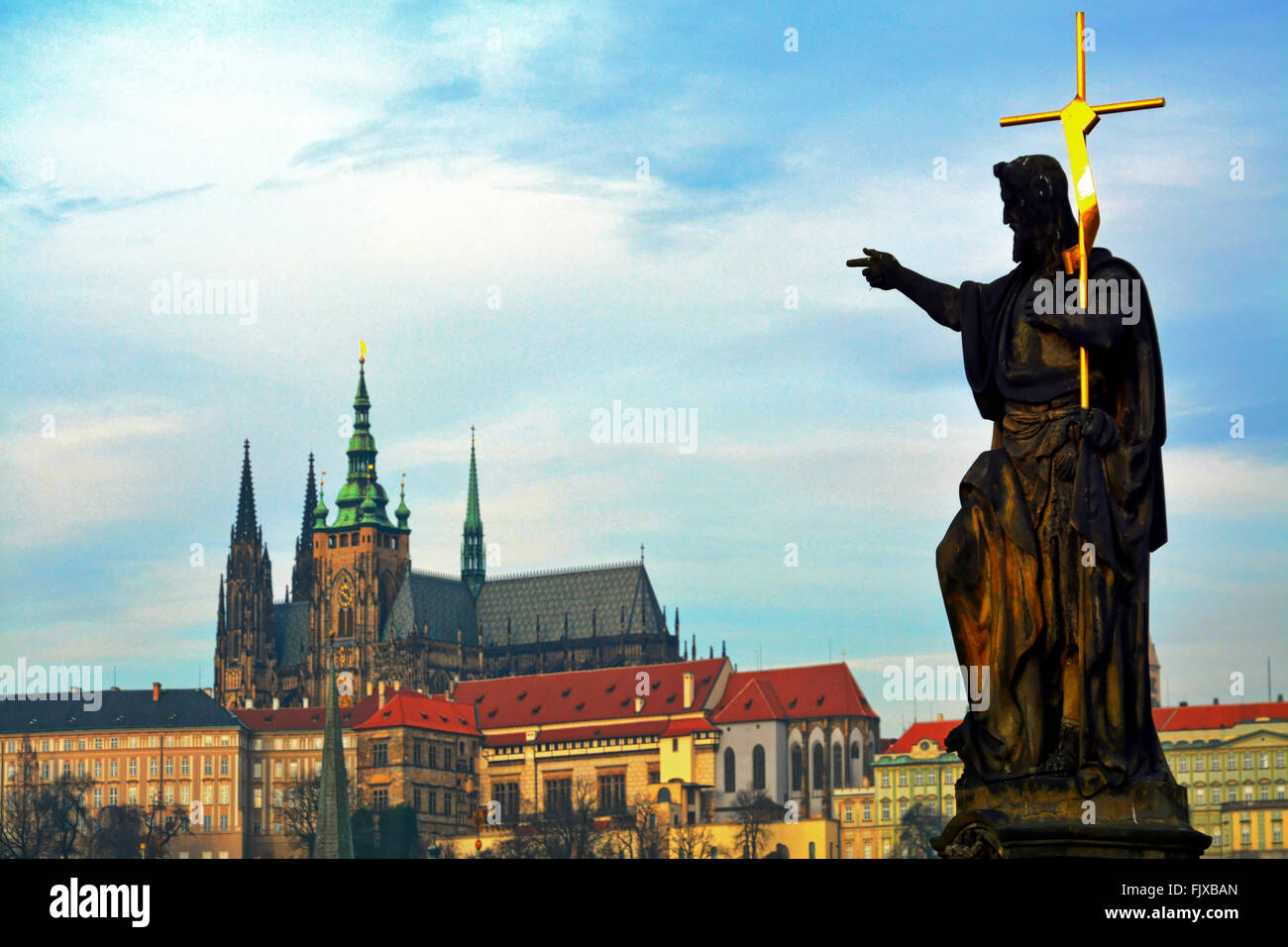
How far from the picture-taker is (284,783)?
14625 centimetres

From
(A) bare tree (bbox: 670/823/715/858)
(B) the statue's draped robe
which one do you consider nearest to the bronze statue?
(B) the statue's draped robe

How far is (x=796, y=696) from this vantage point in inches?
5630

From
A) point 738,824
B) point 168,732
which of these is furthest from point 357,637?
point 738,824

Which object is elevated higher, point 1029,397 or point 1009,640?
point 1029,397

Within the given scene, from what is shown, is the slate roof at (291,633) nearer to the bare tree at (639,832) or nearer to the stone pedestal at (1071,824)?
the bare tree at (639,832)

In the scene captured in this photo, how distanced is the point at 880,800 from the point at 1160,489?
429 feet

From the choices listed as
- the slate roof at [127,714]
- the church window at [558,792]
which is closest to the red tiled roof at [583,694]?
the church window at [558,792]

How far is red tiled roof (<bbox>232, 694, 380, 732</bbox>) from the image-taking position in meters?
150

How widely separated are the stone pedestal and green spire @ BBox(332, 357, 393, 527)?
16562 centimetres

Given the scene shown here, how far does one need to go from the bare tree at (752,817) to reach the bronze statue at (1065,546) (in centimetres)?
12392

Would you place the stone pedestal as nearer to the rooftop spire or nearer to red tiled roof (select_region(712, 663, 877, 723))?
red tiled roof (select_region(712, 663, 877, 723))
